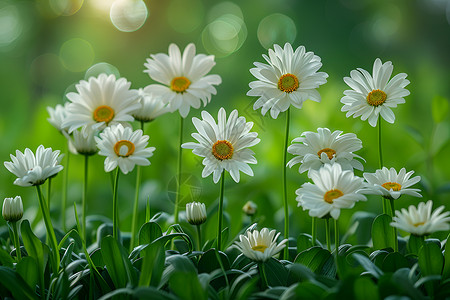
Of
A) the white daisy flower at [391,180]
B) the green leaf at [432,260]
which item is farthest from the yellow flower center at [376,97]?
the green leaf at [432,260]

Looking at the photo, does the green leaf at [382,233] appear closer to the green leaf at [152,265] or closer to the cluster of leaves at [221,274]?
the cluster of leaves at [221,274]

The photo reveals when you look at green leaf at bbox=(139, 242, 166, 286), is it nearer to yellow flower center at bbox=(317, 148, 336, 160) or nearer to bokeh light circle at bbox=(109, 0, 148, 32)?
yellow flower center at bbox=(317, 148, 336, 160)

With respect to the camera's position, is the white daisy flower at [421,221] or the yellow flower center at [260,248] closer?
Result: the white daisy flower at [421,221]

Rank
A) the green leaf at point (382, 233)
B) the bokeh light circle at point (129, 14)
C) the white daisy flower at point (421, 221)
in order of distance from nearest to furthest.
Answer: the white daisy flower at point (421, 221) → the green leaf at point (382, 233) → the bokeh light circle at point (129, 14)

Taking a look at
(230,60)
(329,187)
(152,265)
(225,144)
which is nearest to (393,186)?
(329,187)

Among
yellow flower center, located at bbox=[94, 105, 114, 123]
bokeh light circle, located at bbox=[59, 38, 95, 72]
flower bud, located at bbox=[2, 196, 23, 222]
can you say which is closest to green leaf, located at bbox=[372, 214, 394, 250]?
yellow flower center, located at bbox=[94, 105, 114, 123]

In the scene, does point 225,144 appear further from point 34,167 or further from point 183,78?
point 34,167
